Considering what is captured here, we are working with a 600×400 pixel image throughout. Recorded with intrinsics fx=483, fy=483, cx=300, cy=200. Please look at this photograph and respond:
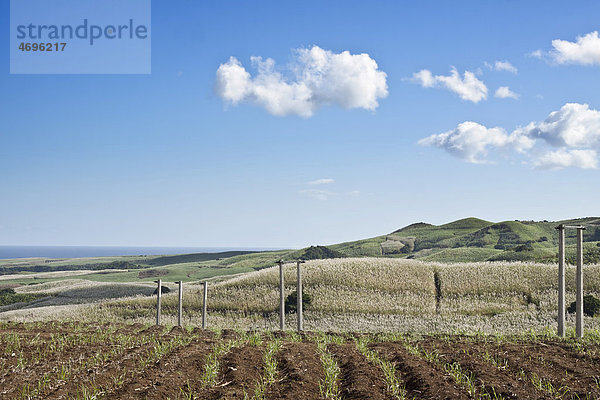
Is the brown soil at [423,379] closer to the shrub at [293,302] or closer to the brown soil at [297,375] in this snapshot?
the brown soil at [297,375]

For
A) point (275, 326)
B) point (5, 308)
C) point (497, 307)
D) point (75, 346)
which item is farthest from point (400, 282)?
point (5, 308)

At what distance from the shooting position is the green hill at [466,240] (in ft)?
340

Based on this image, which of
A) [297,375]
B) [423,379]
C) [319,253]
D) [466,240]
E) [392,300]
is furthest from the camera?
[466,240]

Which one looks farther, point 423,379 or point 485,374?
point 485,374

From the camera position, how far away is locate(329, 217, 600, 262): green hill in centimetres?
10360

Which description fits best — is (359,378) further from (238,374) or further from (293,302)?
(293,302)

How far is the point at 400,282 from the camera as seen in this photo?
4300cm

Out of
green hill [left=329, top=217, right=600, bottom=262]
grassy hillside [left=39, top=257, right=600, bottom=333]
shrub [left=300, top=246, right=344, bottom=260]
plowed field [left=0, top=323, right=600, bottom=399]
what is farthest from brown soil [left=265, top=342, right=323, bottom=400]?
shrub [left=300, top=246, right=344, bottom=260]

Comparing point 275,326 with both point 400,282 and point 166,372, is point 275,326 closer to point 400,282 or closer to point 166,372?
point 400,282

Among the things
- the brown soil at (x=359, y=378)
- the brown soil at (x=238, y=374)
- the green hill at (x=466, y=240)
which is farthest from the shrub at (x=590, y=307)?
the green hill at (x=466, y=240)

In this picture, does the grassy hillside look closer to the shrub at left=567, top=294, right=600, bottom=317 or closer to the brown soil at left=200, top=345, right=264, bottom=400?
the shrub at left=567, top=294, right=600, bottom=317

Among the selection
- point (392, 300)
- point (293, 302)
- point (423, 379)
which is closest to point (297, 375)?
point (423, 379)

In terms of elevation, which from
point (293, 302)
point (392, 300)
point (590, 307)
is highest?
point (590, 307)

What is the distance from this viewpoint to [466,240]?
141250 millimetres
